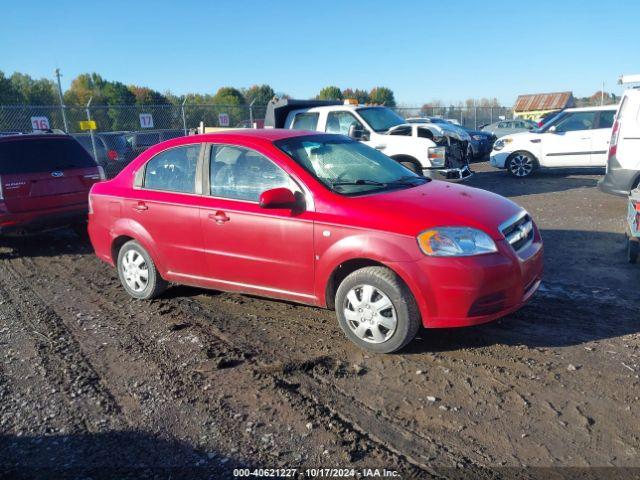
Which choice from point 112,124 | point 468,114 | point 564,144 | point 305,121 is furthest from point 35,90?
point 564,144

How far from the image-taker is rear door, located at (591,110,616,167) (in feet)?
40.8

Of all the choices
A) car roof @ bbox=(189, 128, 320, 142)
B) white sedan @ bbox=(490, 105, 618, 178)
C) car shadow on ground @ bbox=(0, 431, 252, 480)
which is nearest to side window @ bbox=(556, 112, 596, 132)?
white sedan @ bbox=(490, 105, 618, 178)

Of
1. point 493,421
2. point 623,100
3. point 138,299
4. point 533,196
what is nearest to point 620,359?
point 493,421

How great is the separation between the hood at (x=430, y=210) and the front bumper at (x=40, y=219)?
204 inches

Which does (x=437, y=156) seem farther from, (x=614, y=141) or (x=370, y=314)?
(x=370, y=314)

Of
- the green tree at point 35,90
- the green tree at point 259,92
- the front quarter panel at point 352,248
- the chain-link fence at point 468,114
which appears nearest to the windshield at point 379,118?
the front quarter panel at point 352,248

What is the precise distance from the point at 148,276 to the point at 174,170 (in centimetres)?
112

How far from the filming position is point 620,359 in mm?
3805

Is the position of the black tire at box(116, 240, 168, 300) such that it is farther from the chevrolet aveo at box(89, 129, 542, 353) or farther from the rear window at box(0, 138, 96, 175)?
the rear window at box(0, 138, 96, 175)

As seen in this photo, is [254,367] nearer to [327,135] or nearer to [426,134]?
[327,135]

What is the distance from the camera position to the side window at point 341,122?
10.9 metres

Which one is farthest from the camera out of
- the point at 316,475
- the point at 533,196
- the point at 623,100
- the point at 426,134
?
the point at 426,134

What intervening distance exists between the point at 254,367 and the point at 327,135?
250cm

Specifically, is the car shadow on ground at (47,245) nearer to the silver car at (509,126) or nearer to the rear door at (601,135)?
the rear door at (601,135)
